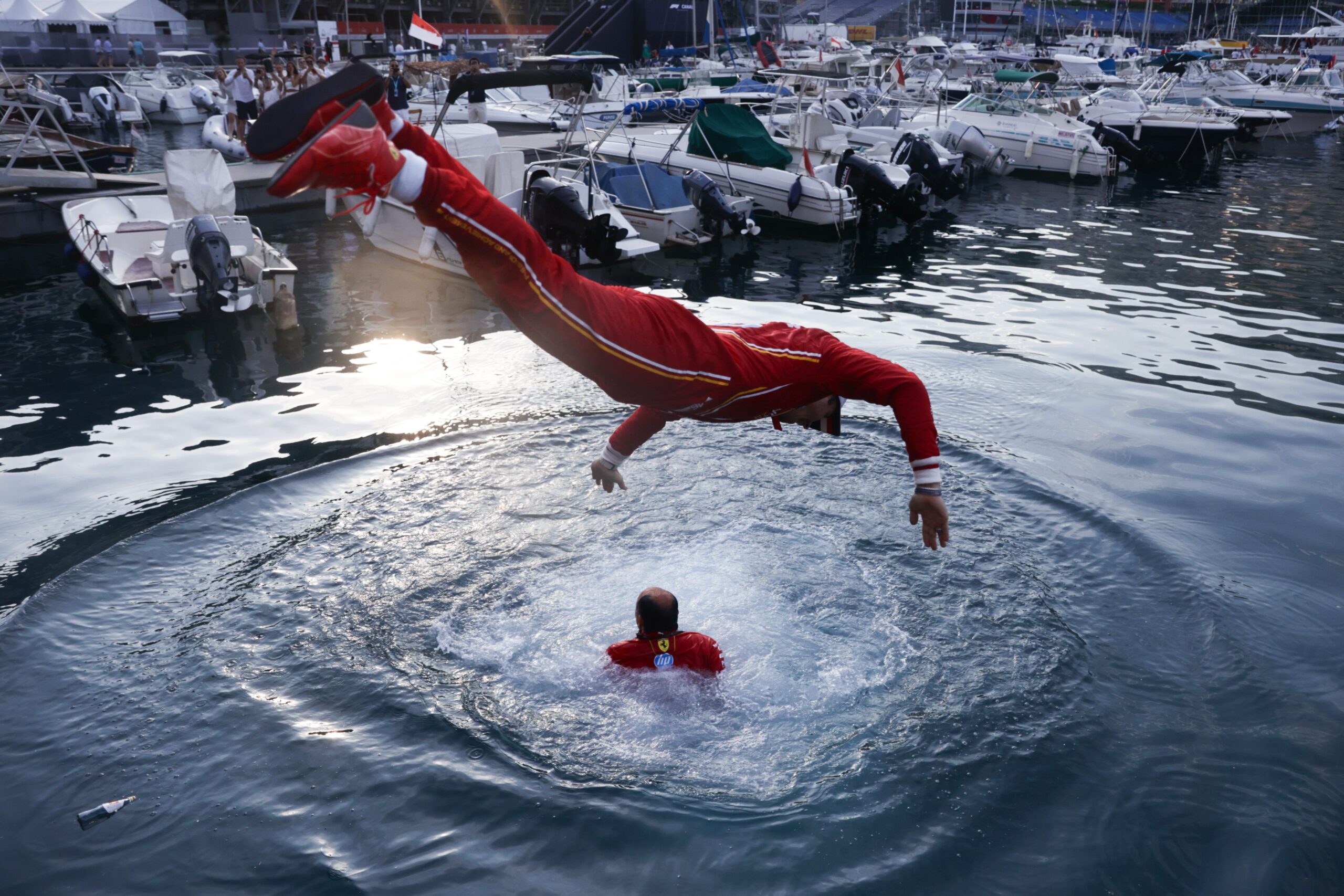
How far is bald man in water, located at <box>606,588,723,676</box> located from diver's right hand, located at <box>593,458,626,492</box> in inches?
41.0

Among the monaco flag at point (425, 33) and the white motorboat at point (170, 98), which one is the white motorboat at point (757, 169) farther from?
the white motorboat at point (170, 98)

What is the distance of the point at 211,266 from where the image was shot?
38.9 feet

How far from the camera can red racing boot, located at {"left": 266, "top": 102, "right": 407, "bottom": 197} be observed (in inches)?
126

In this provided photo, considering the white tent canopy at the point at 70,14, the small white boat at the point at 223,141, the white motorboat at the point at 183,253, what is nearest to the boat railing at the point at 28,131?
the white motorboat at the point at 183,253

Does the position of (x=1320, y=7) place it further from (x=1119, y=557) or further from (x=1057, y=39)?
(x=1119, y=557)

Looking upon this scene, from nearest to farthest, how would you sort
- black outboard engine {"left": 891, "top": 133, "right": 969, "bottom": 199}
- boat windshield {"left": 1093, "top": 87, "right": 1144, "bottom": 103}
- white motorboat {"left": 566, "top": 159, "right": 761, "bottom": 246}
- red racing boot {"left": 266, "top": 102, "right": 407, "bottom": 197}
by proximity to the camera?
red racing boot {"left": 266, "top": 102, "right": 407, "bottom": 197} → white motorboat {"left": 566, "top": 159, "right": 761, "bottom": 246} → black outboard engine {"left": 891, "top": 133, "right": 969, "bottom": 199} → boat windshield {"left": 1093, "top": 87, "right": 1144, "bottom": 103}

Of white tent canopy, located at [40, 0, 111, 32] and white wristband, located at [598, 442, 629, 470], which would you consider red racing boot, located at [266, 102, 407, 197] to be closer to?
white wristband, located at [598, 442, 629, 470]

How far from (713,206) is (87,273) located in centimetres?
977

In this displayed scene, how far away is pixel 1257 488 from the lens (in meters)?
7.78

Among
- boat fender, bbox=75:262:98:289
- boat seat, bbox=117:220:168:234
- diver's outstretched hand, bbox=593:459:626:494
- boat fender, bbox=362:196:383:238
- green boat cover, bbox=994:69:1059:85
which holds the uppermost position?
green boat cover, bbox=994:69:1059:85

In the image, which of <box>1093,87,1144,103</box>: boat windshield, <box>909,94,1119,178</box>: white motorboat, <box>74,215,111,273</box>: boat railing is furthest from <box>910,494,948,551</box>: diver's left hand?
<box>1093,87,1144,103</box>: boat windshield

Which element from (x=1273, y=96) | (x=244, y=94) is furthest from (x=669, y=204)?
(x=1273, y=96)

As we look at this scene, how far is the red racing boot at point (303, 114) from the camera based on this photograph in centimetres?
324

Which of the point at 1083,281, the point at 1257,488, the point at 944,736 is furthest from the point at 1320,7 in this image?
the point at 944,736
